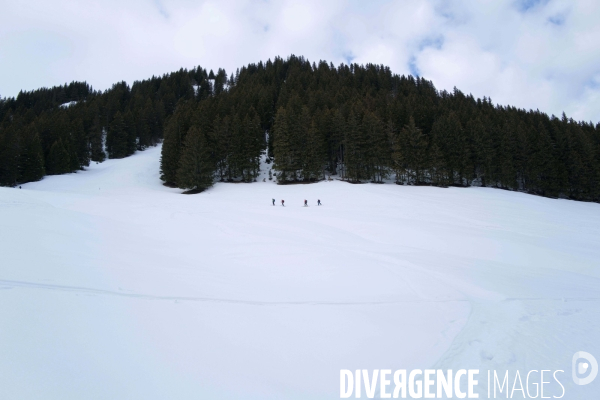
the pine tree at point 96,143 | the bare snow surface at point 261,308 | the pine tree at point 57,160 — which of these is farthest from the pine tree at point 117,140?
the bare snow surface at point 261,308

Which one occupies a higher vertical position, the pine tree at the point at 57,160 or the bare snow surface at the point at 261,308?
the pine tree at the point at 57,160

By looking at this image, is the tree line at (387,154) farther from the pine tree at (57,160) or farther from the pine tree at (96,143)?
the pine tree at (96,143)

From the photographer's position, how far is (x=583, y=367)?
429 centimetres

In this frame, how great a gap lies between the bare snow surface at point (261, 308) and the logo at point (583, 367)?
4.4 inches

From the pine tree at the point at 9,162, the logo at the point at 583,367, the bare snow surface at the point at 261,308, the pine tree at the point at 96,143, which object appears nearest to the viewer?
the bare snow surface at the point at 261,308

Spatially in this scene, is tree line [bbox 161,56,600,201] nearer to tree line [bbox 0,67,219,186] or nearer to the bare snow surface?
tree line [bbox 0,67,219,186]

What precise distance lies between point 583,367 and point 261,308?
5807 mm

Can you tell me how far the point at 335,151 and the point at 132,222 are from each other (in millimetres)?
35811

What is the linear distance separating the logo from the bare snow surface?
0.11 m

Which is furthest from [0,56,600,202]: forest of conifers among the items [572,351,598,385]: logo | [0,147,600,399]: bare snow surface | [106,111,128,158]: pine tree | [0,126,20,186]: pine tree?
[572,351,598,385]: logo

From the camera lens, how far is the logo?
3.99 metres

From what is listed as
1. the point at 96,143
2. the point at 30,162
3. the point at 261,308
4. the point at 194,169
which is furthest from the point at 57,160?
the point at 261,308

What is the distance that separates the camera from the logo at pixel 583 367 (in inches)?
157

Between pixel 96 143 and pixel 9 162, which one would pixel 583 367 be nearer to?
pixel 9 162
